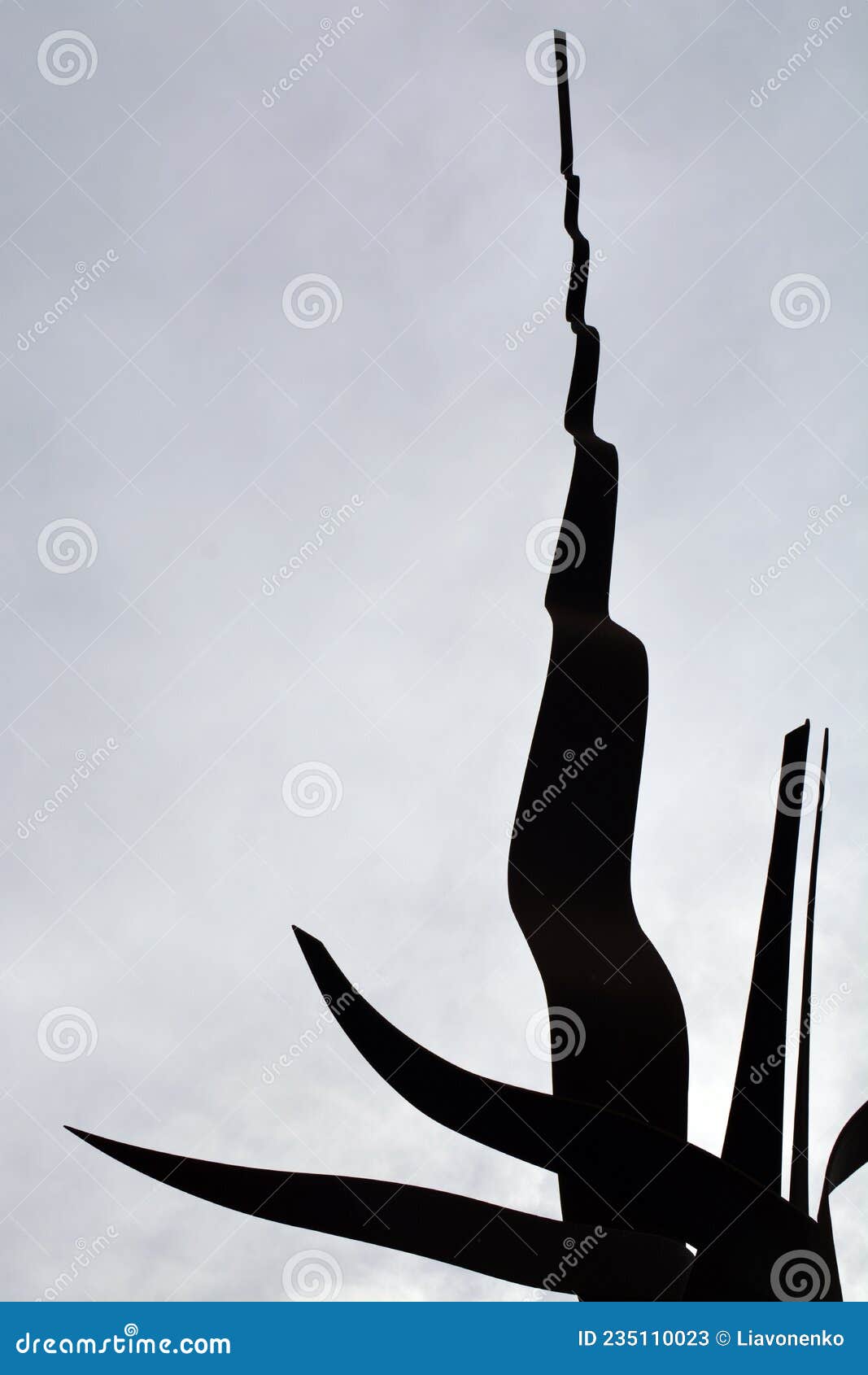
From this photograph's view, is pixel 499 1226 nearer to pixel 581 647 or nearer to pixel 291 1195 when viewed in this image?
pixel 291 1195

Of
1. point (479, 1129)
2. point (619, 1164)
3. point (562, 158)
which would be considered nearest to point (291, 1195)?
point (479, 1129)

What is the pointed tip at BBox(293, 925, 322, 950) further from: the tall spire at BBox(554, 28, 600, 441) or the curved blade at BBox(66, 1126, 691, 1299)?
the tall spire at BBox(554, 28, 600, 441)

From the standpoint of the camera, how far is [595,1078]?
563 centimetres

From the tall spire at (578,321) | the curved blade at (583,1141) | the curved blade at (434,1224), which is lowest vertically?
the curved blade at (434,1224)

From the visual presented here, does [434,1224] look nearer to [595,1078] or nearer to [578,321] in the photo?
[595,1078]

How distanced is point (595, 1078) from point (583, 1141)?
0.91 metres

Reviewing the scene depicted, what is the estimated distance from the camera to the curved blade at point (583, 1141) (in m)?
4.58

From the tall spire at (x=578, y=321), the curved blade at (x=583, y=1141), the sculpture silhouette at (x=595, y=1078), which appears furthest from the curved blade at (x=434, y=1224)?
the tall spire at (x=578, y=321)

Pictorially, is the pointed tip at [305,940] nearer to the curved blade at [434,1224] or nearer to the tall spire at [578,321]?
the curved blade at [434,1224]

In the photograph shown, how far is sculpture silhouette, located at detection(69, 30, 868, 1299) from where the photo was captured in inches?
186

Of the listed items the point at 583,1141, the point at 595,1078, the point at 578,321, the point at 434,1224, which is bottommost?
the point at 434,1224

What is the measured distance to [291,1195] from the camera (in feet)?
16.1

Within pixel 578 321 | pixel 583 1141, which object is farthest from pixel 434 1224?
pixel 578 321

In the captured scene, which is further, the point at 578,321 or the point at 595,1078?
the point at 578,321
